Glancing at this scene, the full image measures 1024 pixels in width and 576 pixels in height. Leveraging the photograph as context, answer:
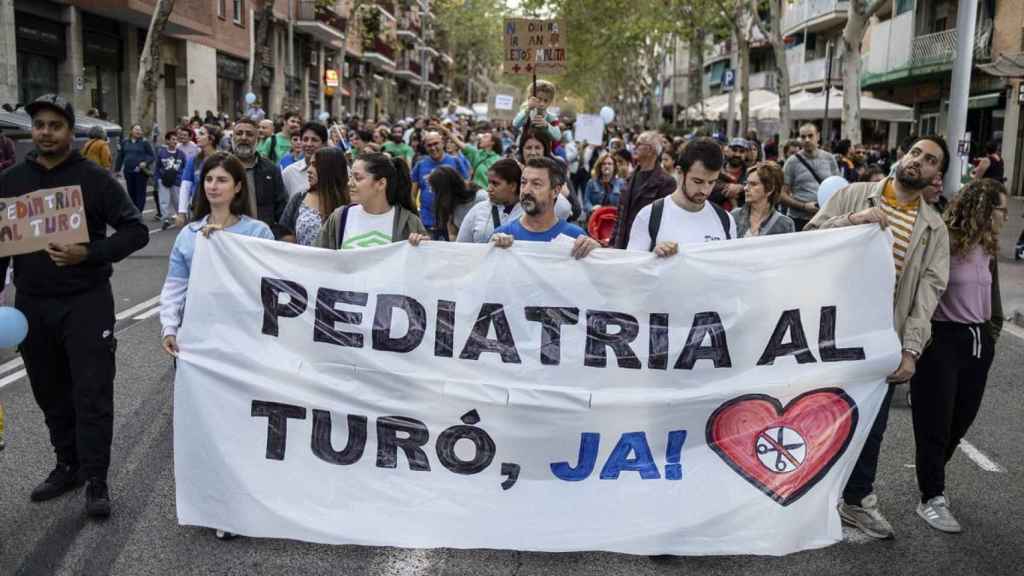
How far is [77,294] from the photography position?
4.85 m

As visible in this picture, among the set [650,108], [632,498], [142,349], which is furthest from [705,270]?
[650,108]

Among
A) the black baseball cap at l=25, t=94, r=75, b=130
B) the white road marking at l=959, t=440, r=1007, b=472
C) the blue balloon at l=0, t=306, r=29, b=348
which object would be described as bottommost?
the white road marking at l=959, t=440, r=1007, b=472

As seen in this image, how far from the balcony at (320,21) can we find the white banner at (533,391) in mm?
42008

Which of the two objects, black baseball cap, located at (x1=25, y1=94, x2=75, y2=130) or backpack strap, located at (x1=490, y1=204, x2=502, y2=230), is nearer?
black baseball cap, located at (x1=25, y1=94, x2=75, y2=130)

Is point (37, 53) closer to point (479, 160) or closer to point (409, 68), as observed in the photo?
point (479, 160)

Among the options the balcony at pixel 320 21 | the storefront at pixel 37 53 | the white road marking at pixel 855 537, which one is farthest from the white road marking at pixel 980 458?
the balcony at pixel 320 21

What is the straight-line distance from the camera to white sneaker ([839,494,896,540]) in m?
4.79

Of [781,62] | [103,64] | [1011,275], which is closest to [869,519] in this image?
[1011,275]

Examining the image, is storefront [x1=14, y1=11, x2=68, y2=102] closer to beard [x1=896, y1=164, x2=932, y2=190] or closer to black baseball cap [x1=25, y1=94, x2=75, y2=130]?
black baseball cap [x1=25, y1=94, x2=75, y2=130]

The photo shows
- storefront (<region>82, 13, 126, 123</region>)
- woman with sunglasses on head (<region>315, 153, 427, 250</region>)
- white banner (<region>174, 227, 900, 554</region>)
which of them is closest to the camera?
white banner (<region>174, 227, 900, 554</region>)

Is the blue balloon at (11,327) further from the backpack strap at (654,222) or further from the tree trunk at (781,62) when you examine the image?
the tree trunk at (781,62)

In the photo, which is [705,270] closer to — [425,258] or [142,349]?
[425,258]

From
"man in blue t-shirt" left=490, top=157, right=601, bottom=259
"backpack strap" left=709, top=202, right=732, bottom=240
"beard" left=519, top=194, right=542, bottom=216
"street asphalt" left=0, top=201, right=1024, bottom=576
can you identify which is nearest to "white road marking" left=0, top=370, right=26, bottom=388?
"street asphalt" left=0, top=201, right=1024, bottom=576

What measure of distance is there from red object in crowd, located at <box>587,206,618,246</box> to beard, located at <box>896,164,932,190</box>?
4482 millimetres
